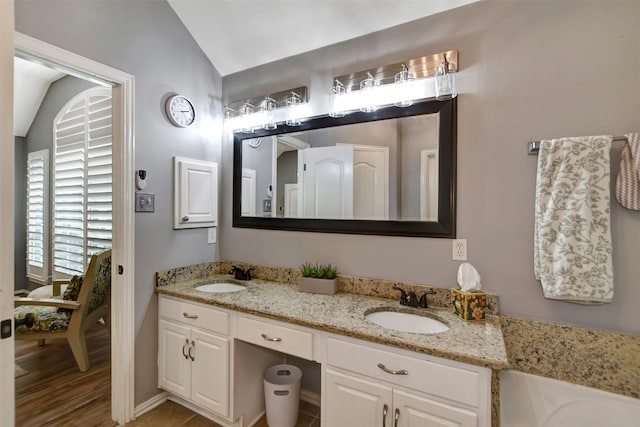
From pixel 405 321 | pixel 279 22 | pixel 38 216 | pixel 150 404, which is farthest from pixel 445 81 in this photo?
pixel 38 216

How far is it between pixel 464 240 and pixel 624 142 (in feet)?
2.51

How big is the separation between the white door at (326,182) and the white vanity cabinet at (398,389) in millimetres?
871

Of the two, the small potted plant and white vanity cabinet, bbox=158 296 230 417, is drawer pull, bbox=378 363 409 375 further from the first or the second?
white vanity cabinet, bbox=158 296 230 417

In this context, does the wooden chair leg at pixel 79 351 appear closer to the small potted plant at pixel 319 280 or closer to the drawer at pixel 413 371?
the small potted plant at pixel 319 280

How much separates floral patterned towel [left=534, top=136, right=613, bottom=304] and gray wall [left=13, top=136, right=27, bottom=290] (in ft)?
19.1

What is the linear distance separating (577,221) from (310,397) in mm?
1901

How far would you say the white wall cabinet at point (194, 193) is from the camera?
2.11 metres

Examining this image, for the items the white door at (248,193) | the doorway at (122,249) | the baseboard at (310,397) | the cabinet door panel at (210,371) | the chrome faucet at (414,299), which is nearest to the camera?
the chrome faucet at (414,299)

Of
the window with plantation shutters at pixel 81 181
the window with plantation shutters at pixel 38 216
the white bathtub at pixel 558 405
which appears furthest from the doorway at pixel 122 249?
the window with plantation shutters at pixel 38 216

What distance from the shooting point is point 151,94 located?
6.46 ft

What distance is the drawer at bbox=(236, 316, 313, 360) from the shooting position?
147 centimetres

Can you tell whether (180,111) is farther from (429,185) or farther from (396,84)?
(429,185)

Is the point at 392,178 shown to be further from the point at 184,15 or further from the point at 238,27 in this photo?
the point at 184,15

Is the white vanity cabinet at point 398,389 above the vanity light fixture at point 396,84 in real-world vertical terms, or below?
below
